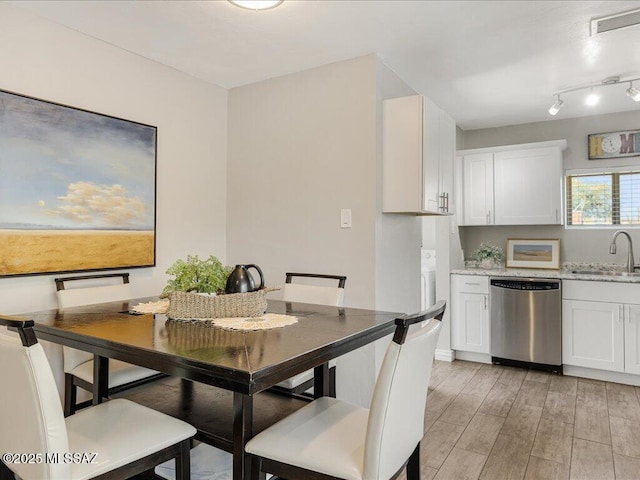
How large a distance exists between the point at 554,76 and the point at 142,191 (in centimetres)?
311

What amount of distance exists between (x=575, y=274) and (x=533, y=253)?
0.55 metres

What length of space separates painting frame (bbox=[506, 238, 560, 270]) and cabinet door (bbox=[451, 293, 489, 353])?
0.75 metres

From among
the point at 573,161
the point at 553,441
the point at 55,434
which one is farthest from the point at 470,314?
the point at 55,434

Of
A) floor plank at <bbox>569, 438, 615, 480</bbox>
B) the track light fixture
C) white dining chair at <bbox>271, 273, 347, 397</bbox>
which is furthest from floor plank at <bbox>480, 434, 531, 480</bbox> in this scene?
the track light fixture

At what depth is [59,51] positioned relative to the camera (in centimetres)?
246

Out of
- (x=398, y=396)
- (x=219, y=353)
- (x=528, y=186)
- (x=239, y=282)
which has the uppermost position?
(x=528, y=186)

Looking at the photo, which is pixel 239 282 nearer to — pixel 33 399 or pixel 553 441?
pixel 33 399

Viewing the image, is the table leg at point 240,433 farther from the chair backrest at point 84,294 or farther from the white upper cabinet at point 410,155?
the white upper cabinet at point 410,155

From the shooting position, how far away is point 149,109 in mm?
2965

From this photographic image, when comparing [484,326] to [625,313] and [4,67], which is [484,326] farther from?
[4,67]

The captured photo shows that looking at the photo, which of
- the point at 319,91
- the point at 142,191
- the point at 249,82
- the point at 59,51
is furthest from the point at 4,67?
the point at 319,91

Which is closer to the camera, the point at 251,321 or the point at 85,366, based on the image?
the point at 251,321

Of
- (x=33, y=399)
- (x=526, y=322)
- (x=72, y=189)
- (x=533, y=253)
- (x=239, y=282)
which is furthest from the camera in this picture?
(x=533, y=253)

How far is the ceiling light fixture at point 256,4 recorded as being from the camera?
2.11m
